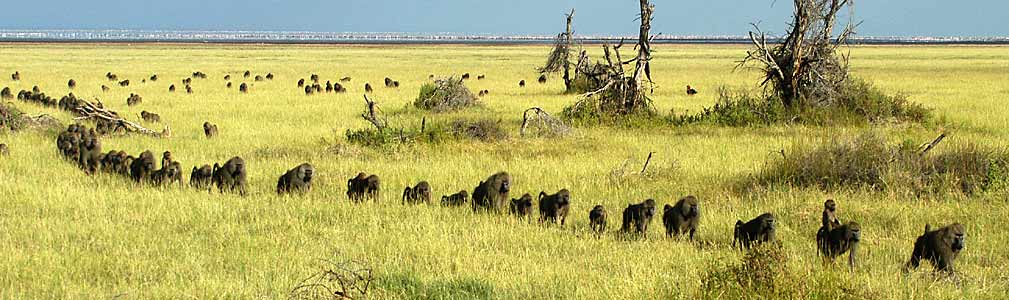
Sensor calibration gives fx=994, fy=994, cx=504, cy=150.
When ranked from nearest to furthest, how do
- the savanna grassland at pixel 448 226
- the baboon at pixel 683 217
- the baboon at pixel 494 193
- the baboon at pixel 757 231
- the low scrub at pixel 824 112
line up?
the savanna grassland at pixel 448 226, the baboon at pixel 757 231, the baboon at pixel 683 217, the baboon at pixel 494 193, the low scrub at pixel 824 112

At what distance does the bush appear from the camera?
74.2 ft

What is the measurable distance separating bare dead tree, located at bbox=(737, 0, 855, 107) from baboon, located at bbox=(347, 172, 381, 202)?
9.95 metres

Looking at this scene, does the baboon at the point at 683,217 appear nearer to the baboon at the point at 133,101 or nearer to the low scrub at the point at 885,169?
the low scrub at the point at 885,169

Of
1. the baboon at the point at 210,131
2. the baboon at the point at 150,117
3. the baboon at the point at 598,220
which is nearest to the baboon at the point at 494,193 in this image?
the baboon at the point at 598,220

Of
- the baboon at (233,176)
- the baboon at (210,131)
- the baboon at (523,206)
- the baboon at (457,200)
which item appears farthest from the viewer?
the baboon at (210,131)

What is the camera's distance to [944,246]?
652 cm

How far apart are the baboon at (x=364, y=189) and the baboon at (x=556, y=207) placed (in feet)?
6.51

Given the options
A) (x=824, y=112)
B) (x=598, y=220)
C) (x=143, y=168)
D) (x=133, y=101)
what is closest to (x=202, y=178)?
(x=143, y=168)

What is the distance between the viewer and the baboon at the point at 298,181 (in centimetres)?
1036

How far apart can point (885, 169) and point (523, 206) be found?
13.4 feet

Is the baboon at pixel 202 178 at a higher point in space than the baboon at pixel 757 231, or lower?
higher

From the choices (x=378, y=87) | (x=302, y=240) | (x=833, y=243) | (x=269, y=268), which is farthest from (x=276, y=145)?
(x=378, y=87)

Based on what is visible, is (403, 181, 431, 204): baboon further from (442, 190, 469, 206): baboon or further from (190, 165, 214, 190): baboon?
(190, 165, 214, 190): baboon

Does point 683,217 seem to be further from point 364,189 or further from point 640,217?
point 364,189
